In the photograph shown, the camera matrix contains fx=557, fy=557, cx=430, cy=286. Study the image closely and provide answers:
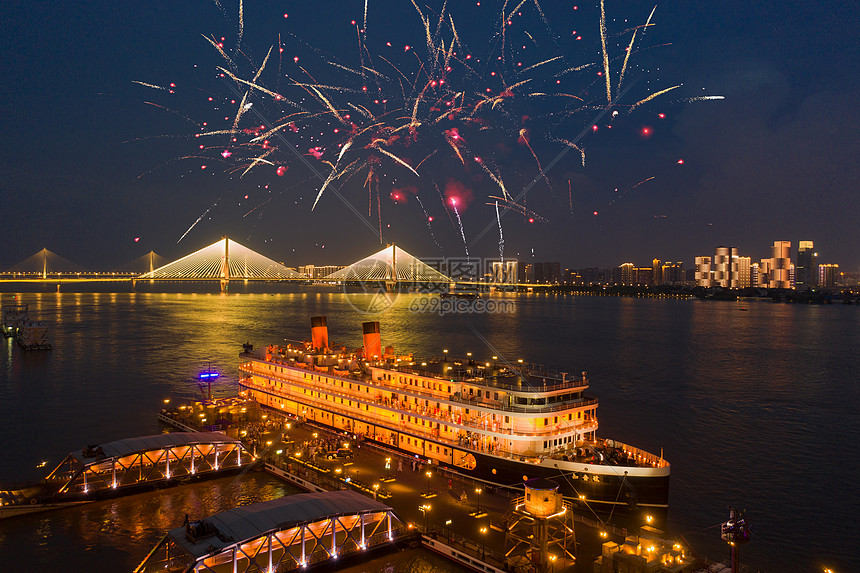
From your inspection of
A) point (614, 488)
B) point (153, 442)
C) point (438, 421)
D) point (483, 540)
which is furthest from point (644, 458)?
point (153, 442)

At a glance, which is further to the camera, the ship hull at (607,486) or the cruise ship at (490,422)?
the cruise ship at (490,422)

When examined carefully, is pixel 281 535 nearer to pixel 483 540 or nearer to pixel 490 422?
pixel 483 540

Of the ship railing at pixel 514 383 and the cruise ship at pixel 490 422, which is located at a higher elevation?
the ship railing at pixel 514 383

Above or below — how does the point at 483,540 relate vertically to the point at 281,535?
below

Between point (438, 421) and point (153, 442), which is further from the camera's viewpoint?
point (438, 421)

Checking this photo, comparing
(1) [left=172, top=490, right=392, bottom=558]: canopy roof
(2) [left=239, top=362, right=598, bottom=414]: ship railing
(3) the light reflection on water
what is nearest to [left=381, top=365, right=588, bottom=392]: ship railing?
(2) [left=239, top=362, right=598, bottom=414]: ship railing

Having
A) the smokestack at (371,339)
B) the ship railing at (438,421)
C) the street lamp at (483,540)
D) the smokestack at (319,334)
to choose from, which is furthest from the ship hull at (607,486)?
the smokestack at (319,334)

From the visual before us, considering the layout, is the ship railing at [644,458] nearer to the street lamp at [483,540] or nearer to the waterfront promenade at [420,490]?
the waterfront promenade at [420,490]

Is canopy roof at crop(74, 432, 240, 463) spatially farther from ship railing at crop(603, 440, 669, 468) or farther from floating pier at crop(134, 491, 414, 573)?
ship railing at crop(603, 440, 669, 468)
